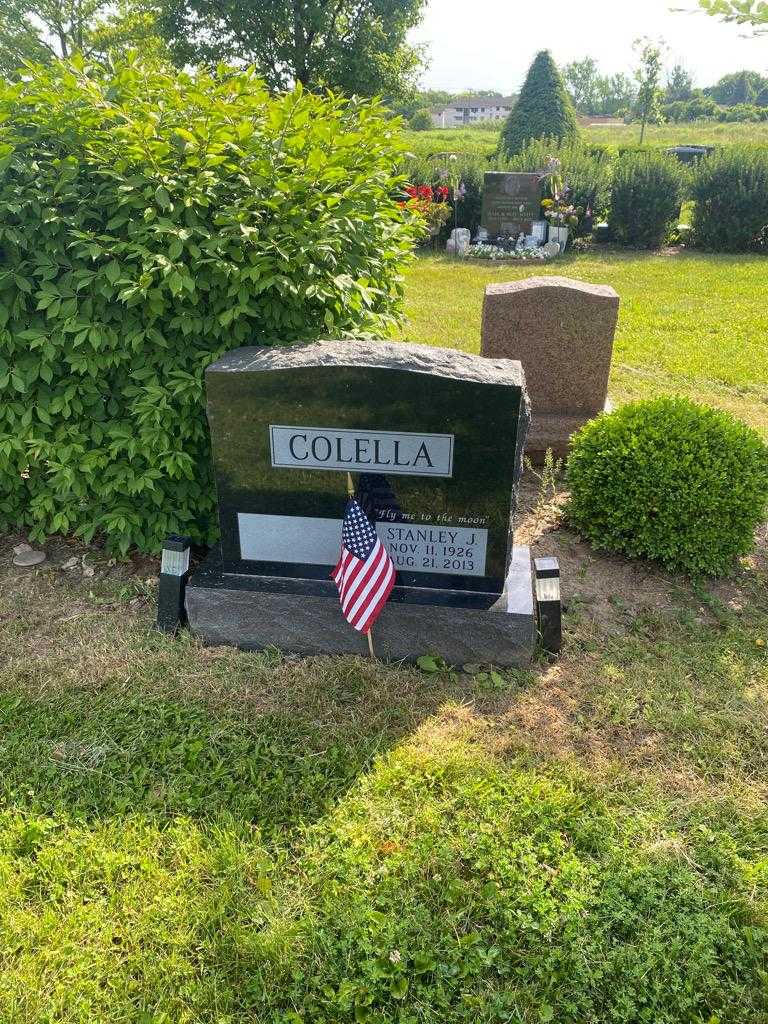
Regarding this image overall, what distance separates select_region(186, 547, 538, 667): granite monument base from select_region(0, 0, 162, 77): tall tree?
27.6 meters

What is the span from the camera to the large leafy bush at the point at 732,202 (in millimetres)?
15516

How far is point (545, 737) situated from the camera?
10.7ft

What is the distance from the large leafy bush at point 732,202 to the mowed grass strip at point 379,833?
1452cm

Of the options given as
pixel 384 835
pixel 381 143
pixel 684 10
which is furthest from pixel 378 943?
pixel 381 143

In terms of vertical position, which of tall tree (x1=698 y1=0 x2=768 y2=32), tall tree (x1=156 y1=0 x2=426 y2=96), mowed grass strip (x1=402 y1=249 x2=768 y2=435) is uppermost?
tall tree (x1=156 y1=0 x2=426 y2=96)

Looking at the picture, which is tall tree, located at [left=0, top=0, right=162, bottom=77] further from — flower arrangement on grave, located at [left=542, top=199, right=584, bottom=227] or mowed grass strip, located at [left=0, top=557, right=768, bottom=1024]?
mowed grass strip, located at [left=0, top=557, right=768, bottom=1024]

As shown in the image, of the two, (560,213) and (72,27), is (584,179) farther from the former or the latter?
(72,27)

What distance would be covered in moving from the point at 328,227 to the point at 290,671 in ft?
7.18

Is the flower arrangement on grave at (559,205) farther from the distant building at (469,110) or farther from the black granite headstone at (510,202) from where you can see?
the distant building at (469,110)

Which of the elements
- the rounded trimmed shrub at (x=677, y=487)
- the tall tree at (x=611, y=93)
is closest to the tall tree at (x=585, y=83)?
the tall tree at (x=611, y=93)

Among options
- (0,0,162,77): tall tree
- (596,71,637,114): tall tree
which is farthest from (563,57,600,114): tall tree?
(0,0,162,77): tall tree

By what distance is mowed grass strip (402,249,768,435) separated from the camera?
Answer: 762 centimetres

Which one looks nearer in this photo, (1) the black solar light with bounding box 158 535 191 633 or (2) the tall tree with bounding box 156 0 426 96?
(1) the black solar light with bounding box 158 535 191 633

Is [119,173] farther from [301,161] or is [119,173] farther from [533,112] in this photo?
[533,112]
